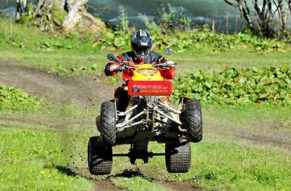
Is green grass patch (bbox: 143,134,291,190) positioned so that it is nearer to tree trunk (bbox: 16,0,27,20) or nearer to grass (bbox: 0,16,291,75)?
grass (bbox: 0,16,291,75)

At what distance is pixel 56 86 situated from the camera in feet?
76.6

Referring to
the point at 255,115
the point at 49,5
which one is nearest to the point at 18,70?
the point at 49,5

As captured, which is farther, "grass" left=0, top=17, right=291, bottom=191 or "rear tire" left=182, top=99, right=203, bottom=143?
"grass" left=0, top=17, right=291, bottom=191

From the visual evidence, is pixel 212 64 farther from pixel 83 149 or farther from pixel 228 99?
pixel 83 149

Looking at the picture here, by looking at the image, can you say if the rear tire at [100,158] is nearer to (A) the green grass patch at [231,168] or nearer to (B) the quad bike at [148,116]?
(B) the quad bike at [148,116]

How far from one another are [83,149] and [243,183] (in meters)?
5.19

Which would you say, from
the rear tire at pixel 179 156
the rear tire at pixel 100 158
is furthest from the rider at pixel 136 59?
Result: the rear tire at pixel 179 156

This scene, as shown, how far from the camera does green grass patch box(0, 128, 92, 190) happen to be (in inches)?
396

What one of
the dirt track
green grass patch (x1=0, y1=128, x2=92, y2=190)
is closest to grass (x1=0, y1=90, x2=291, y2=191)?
green grass patch (x1=0, y1=128, x2=92, y2=190)

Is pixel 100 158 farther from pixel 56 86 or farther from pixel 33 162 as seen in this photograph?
pixel 56 86

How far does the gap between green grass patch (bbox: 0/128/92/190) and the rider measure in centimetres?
175

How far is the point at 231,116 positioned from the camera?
69.6ft

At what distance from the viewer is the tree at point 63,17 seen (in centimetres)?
3167

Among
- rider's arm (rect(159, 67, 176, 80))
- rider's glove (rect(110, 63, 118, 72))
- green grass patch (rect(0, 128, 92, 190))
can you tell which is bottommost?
green grass patch (rect(0, 128, 92, 190))
